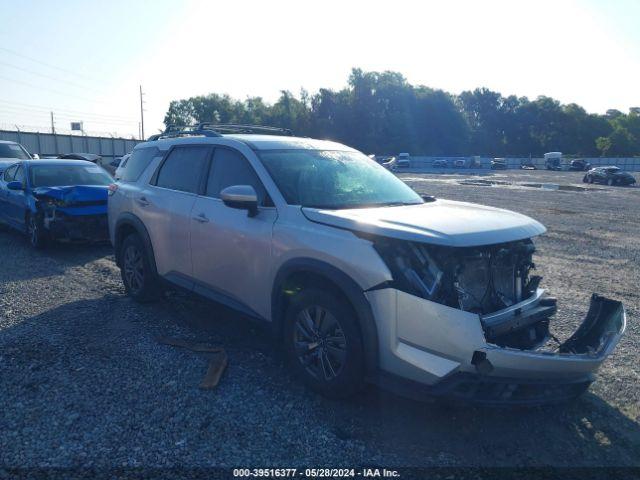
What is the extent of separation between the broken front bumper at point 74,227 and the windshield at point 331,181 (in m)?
5.48

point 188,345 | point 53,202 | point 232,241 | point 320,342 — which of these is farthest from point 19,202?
point 320,342

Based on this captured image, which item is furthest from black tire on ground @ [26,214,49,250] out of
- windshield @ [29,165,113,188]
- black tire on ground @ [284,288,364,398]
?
black tire on ground @ [284,288,364,398]

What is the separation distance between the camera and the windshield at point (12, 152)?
1558cm

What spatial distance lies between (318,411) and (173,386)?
1.19 meters

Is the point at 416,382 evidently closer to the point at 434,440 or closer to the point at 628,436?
the point at 434,440

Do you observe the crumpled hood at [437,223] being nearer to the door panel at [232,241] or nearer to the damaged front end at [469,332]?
the damaged front end at [469,332]

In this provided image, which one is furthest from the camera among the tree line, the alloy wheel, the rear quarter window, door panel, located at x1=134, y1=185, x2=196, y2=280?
the tree line

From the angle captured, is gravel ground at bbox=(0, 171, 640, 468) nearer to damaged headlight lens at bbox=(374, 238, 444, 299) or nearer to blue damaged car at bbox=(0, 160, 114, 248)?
damaged headlight lens at bbox=(374, 238, 444, 299)

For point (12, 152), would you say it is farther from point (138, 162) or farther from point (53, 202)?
point (138, 162)

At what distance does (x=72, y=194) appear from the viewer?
8.99 m

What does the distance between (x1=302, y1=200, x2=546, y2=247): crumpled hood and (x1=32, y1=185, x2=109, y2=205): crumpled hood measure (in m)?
6.35

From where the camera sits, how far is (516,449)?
3.33 metres

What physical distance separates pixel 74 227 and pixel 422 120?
95000 millimetres

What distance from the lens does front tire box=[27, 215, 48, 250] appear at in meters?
9.05
